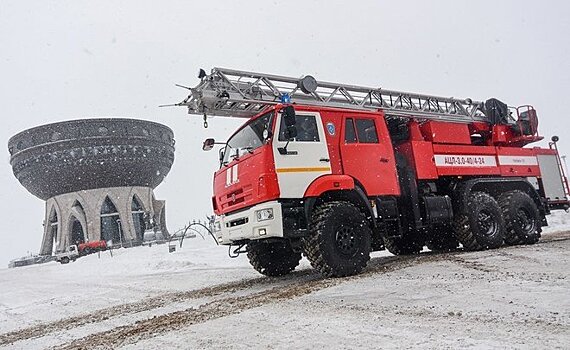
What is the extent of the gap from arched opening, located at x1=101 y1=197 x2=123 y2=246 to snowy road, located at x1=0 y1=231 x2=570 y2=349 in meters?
44.9

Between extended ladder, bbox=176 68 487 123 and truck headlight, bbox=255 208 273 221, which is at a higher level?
extended ladder, bbox=176 68 487 123

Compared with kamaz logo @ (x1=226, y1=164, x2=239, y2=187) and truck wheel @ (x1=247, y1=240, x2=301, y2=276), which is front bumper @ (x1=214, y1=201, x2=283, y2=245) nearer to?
kamaz logo @ (x1=226, y1=164, x2=239, y2=187)

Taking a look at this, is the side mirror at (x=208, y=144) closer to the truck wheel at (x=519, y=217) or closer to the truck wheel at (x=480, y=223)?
the truck wheel at (x=480, y=223)

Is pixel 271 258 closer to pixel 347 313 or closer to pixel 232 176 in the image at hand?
pixel 232 176

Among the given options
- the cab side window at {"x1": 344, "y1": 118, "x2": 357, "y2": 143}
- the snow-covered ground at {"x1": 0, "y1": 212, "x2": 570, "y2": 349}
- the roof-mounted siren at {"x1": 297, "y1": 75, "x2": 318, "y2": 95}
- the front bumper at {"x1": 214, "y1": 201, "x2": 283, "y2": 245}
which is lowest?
the snow-covered ground at {"x1": 0, "y1": 212, "x2": 570, "y2": 349}

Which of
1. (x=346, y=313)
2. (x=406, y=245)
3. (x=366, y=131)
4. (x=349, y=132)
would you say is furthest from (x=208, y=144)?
(x=406, y=245)

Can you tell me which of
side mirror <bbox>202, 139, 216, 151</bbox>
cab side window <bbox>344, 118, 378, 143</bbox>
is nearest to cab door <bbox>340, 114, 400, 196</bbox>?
cab side window <bbox>344, 118, 378, 143</bbox>

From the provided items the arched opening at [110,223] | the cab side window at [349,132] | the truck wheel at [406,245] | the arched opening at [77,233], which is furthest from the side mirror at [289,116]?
the arched opening at [77,233]

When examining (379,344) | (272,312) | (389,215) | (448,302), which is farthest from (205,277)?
(379,344)

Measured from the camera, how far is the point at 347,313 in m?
4.44

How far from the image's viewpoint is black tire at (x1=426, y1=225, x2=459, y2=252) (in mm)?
10898

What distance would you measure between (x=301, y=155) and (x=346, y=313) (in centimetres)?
335

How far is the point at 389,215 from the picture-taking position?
8320 mm

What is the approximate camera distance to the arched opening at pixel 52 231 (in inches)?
2092
